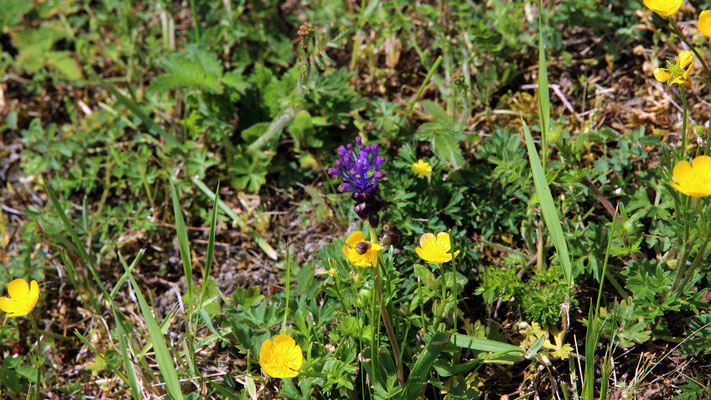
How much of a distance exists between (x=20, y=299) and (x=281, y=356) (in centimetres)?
107

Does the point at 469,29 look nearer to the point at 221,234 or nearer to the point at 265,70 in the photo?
the point at 265,70

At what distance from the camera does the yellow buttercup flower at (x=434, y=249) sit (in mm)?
1963

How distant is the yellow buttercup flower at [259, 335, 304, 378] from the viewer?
2023mm

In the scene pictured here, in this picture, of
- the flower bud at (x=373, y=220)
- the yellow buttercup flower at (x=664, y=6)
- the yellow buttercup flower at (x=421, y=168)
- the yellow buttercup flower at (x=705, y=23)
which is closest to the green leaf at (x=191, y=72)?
the yellow buttercup flower at (x=421, y=168)

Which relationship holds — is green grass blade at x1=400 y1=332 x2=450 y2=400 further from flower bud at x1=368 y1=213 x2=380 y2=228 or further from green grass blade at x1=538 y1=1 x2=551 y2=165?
green grass blade at x1=538 y1=1 x2=551 y2=165

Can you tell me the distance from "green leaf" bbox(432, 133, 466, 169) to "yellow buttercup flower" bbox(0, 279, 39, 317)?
1.82 m

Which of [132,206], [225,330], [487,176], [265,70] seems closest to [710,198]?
[487,176]

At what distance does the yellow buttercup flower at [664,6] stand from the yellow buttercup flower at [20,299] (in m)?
2.48

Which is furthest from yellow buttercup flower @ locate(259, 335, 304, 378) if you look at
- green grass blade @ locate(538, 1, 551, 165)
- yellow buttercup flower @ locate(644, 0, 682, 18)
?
yellow buttercup flower @ locate(644, 0, 682, 18)

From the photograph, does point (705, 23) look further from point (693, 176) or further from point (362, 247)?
point (362, 247)

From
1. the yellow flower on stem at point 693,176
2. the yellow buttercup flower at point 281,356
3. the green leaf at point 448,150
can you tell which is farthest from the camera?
the green leaf at point 448,150

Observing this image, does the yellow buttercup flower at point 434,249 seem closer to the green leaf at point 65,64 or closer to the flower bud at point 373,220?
the flower bud at point 373,220

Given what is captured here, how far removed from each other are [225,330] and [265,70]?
60.6 inches

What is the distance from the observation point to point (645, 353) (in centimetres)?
229
